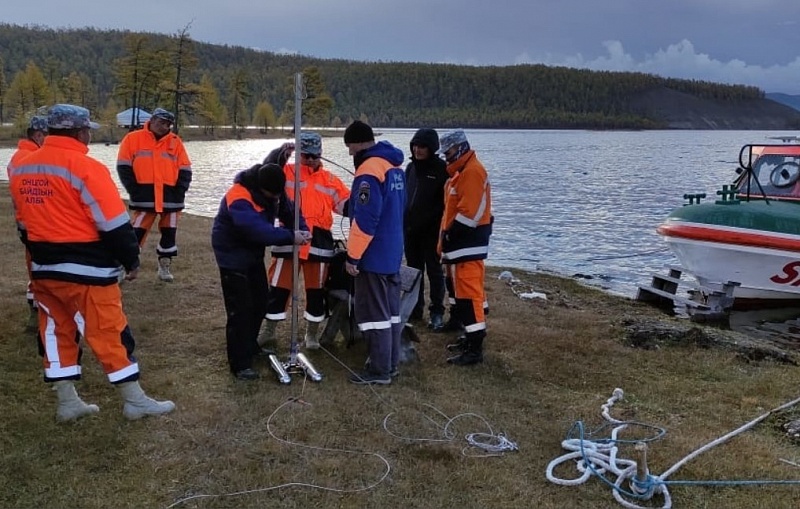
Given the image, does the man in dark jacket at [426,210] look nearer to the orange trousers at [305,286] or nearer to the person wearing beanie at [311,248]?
the person wearing beanie at [311,248]

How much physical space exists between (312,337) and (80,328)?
2.45 m

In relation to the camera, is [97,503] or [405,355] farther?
[405,355]

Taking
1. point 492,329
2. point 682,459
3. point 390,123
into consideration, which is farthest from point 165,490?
point 390,123

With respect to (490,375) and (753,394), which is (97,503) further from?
(753,394)

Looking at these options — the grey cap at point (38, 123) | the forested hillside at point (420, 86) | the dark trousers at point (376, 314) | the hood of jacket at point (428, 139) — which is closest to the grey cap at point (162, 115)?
the grey cap at point (38, 123)

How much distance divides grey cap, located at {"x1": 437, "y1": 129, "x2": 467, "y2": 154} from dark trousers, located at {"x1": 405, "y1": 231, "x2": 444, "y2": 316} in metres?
1.45

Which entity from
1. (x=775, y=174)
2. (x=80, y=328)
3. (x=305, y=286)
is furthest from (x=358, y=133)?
(x=775, y=174)

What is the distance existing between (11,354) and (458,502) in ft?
13.7

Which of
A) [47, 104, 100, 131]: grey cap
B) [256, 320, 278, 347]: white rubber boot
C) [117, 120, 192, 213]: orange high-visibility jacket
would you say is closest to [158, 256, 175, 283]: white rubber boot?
[117, 120, 192, 213]: orange high-visibility jacket

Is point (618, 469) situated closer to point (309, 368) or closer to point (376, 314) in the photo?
point (376, 314)

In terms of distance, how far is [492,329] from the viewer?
7.64m

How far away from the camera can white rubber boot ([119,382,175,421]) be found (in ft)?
15.5

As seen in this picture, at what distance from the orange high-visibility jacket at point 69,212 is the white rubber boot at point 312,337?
239 cm

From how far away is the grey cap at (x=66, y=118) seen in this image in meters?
4.33
